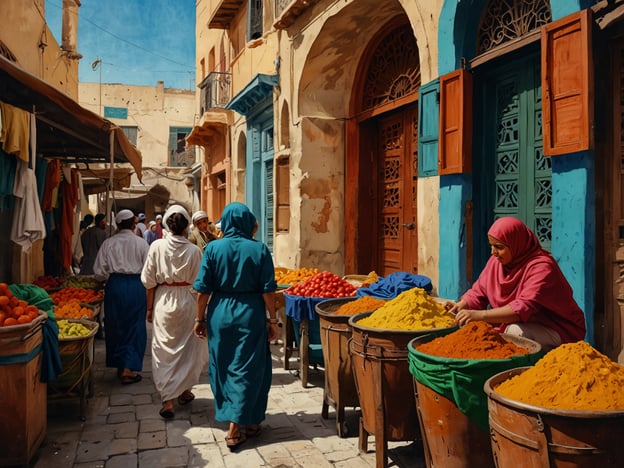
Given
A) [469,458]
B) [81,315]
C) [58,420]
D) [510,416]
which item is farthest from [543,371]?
[81,315]

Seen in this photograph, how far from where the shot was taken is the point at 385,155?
834 cm

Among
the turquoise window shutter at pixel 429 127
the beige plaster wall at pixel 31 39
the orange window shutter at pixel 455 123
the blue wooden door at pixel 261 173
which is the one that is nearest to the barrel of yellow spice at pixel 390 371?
the orange window shutter at pixel 455 123

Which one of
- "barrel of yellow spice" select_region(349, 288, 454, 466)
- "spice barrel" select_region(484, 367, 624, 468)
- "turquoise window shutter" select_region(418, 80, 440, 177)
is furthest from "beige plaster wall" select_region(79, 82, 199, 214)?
"spice barrel" select_region(484, 367, 624, 468)

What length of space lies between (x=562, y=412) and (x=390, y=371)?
4.61 feet

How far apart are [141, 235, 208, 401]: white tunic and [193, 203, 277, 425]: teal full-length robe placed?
690mm

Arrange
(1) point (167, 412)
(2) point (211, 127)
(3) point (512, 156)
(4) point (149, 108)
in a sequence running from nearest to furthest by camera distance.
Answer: (1) point (167, 412)
(3) point (512, 156)
(2) point (211, 127)
(4) point (149, 108)

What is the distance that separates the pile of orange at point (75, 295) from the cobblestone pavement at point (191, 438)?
1.29m

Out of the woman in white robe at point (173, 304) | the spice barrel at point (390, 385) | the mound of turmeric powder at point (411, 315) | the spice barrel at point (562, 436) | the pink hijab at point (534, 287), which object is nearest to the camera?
the spice barrel at point (562, 436)

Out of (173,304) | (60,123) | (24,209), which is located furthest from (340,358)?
(60,123)

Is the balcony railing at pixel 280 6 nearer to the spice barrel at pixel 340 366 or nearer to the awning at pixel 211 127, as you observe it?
the awning at pixel 211 127

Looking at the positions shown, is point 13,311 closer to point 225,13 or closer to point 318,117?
point 318,117

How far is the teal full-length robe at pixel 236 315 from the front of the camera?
3893mm

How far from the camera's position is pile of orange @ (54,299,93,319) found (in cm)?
525

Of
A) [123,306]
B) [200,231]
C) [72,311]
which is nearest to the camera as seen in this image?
[72,311]
